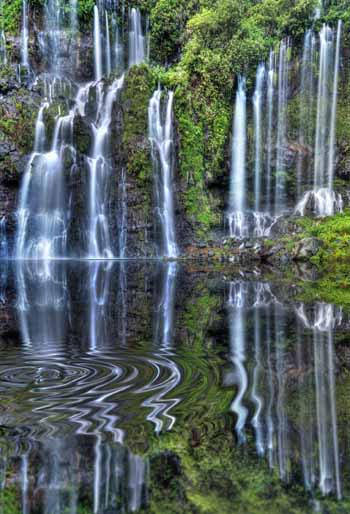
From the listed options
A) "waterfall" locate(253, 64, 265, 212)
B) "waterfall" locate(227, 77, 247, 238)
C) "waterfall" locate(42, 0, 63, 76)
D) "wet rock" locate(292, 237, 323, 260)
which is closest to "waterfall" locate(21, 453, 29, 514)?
"wet rock" locate(292, 237, 323, 260)

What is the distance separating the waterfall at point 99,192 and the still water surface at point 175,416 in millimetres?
16249

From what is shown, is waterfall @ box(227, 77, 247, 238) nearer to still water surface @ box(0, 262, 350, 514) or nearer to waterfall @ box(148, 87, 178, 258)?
waterfall @ box(148, 87, 178, 258)

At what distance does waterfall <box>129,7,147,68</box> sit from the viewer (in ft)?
90.1

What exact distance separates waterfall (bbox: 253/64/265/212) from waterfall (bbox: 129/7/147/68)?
23.9ft

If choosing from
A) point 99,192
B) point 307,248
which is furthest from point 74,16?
point 307,248

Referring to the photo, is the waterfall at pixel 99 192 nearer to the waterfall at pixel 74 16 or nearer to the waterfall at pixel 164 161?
the waterfall at pixel 164 161

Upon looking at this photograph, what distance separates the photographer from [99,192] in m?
22.1

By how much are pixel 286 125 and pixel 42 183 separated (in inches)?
532

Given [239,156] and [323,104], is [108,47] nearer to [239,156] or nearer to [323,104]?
[239,156]

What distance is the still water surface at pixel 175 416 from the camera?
1.82 metres

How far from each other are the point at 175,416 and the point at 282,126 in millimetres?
24726

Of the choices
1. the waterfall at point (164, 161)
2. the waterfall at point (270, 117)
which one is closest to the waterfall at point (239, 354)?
the waterfall at point (164, 161)

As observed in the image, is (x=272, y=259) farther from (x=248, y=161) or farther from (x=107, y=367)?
(x=107, y=367)

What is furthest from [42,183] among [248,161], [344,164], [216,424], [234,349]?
[216,424]
